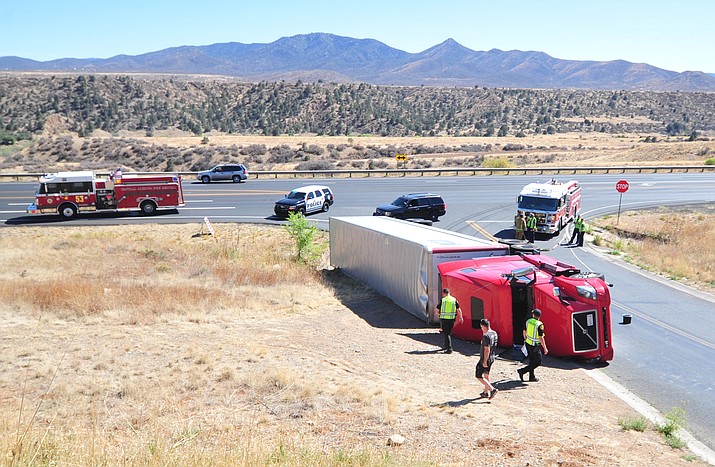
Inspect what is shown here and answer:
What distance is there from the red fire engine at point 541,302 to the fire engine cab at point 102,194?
26436 mm

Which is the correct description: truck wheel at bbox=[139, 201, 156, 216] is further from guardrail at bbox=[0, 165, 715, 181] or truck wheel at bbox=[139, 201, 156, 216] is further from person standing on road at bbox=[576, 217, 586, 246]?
person standing on road at bbox=[576, 217, 586, 246]

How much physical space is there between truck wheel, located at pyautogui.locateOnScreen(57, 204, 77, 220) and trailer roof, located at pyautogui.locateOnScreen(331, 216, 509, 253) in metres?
20.5

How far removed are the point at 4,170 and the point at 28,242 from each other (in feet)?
118

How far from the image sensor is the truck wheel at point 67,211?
3869cm

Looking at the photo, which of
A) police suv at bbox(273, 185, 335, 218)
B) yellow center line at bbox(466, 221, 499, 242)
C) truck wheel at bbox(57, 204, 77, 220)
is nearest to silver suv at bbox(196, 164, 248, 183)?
police suv at bbox(273, 185, 335, 218)

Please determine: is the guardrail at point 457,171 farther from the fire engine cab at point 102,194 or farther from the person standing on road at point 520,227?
the person standing on road at point 520,227

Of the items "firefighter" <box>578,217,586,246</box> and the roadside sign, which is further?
the roadside sign

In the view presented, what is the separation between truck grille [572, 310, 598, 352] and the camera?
15.2 metres

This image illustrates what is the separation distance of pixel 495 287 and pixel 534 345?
2814 millimetres

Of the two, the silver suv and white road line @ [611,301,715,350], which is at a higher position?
the silver suv

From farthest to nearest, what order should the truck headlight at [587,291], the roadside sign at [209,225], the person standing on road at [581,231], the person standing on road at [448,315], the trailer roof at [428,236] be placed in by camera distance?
1. the roadside sign at [209,225]
2. the person standing on road at [581,231]
3. the trailer roof at [428,236]
4. the person standing on road at [448,315]
5. the truck headlight at [587,291]

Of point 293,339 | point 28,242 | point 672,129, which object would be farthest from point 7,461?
point 672,129

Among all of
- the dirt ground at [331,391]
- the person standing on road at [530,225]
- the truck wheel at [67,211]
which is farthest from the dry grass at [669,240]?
the truck wheel at [67,211]

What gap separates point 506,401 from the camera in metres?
12.5
